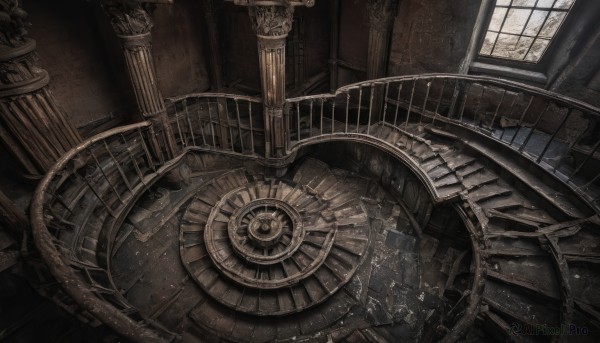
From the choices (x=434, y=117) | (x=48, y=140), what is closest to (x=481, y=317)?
(x=434, y=117)

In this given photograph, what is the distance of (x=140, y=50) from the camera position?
203 inches

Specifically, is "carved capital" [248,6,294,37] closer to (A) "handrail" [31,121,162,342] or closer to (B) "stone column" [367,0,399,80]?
(B) "stone column" [367,0,399,80]

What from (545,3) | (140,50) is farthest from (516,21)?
(140,50)

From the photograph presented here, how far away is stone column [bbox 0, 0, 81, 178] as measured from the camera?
3691 mm

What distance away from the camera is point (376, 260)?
6.35m

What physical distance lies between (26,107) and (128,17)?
1.99 meters

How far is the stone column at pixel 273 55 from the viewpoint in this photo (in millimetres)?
5110

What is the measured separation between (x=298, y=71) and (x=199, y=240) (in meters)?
5.71

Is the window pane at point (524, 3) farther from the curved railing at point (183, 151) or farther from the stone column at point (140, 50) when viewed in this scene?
the stone column at point (140, 50)

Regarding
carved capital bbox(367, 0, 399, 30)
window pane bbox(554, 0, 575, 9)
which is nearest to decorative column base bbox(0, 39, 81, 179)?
carved capital bbox(367, 0, 399, 30)

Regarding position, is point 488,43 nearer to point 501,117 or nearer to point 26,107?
point 501,117

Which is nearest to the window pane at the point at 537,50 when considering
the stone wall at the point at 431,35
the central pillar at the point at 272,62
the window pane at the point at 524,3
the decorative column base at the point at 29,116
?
the window pane at the point at 524,3

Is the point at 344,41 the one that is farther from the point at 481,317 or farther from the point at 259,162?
the point at 481,317

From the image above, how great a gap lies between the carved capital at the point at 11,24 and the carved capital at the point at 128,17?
1177 millimetres
